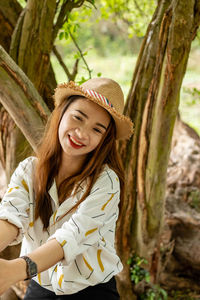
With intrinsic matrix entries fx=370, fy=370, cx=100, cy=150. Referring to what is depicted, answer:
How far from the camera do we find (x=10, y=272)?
3.83 feet

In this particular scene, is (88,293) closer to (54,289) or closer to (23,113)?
(54,289)

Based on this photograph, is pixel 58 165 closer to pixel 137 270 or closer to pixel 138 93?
pixel 138 93

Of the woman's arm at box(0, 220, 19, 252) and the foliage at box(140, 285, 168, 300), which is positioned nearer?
the woman's arm at box(0, 220, 19, 252)

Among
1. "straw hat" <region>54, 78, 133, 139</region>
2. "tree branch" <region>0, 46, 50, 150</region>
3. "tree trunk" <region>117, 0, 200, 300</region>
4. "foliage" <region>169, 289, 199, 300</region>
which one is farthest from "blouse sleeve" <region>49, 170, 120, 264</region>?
"foliage" <region>169, 289, 199, 300</region>

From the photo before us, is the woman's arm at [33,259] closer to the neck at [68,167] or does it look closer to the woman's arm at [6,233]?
the woman's arm at [6,233]

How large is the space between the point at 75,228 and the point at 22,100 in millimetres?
787

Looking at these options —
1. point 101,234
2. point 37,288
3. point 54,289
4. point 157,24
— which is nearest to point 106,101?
point 101,234

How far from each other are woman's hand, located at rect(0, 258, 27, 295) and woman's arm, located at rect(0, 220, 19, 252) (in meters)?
0.19

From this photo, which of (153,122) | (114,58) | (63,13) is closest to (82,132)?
(153,122)

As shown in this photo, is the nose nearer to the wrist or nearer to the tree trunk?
the wrist

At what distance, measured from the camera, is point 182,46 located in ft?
6.88

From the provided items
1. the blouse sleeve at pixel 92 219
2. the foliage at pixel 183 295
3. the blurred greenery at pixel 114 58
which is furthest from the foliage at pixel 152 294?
the blurred greenery at pixel 114 58

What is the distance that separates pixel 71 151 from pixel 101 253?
435 mm

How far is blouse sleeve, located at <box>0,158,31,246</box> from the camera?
54.7 inches
